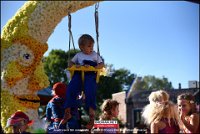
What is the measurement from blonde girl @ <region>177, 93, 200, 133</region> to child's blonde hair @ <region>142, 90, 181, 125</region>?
0.10 meters

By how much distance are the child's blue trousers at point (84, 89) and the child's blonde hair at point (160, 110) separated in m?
0.47

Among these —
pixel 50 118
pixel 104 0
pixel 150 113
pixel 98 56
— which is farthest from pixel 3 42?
pixel 150 113

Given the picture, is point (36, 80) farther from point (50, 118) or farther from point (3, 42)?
point (50, 118)

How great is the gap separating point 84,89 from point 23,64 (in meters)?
2.58

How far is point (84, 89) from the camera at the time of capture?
3.29 m

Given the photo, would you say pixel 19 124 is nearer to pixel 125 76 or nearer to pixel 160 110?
pixel 160 110

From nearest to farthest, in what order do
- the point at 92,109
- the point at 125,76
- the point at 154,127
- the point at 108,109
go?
the point at 154,127
the point at 92,109
the point at 108,109
the point at 125,76

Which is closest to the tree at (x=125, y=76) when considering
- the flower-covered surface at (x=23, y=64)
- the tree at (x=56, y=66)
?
the tree at (x=56, y=66)

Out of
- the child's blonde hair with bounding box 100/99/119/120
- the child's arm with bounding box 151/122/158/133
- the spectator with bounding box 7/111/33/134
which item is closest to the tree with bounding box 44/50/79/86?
the child's blonde hair with bounding box 100/99/119/120

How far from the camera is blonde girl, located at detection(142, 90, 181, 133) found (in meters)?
3.09

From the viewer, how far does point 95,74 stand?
334 cm

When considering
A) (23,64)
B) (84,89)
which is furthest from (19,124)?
(23,64)

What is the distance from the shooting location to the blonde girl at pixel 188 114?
3240mm

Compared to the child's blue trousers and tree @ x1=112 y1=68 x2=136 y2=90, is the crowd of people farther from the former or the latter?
tree @ x1=112 y1=68 x2=136 y2=90
